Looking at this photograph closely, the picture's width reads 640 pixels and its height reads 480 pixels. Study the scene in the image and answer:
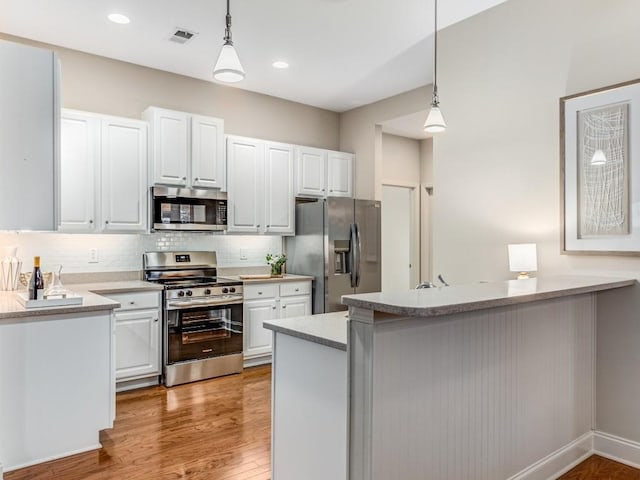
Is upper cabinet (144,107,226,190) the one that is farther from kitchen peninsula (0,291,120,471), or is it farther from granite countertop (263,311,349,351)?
granite countertop (263,311,349,351)

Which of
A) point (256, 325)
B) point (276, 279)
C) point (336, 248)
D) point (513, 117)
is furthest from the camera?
point (336, 248)

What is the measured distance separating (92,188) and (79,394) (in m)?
1.92

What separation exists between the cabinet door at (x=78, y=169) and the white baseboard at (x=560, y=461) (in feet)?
12.3

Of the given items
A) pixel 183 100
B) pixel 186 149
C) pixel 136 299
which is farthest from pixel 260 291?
pixel 183 100

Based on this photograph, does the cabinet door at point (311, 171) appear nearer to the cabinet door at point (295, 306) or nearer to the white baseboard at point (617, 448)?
the cabinet door at point (295, 306)

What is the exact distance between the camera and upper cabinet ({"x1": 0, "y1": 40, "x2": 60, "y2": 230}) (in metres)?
2.58

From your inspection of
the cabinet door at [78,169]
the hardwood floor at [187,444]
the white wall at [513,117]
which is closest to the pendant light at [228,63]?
the white wall at [513,117]

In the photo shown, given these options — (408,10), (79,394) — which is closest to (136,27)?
(408,10)

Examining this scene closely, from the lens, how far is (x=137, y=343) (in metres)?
4.04

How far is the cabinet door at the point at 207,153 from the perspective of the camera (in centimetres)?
454

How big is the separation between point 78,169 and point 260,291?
205 centimetres

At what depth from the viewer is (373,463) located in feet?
5.76

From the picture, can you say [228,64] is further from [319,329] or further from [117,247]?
[117,247]

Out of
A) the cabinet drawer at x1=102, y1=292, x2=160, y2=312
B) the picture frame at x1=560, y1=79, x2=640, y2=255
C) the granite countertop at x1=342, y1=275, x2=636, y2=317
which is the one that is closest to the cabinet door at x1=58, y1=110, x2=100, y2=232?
the cabinet drawer at x1=102, y1=292, x2=160, y2=312
